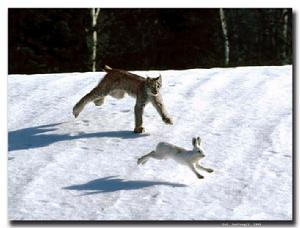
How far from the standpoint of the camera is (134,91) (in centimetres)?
715

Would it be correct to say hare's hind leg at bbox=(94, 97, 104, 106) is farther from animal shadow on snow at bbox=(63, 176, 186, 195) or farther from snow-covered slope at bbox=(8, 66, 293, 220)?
animal shadow on snow at bbox=(63, 176, 186, 195)

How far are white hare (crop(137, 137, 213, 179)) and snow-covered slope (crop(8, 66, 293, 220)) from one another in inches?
4.5

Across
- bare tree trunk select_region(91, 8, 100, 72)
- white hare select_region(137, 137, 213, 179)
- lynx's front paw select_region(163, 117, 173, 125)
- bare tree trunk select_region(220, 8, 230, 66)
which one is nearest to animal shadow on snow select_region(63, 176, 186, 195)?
white hare select_region(137, 137, 213, 179)

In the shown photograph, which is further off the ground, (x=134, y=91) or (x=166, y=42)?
(x=166, y=42)

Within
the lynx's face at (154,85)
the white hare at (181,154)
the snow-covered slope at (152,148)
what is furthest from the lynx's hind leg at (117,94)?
the white hare at (181,154)

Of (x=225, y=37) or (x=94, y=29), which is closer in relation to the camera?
(x=94, y=29)

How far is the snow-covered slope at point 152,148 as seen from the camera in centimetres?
598

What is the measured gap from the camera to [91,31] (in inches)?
459

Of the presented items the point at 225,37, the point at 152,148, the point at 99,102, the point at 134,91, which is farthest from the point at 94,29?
the point at 152,148

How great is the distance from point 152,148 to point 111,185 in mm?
719

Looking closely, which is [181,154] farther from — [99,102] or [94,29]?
[94,29]
